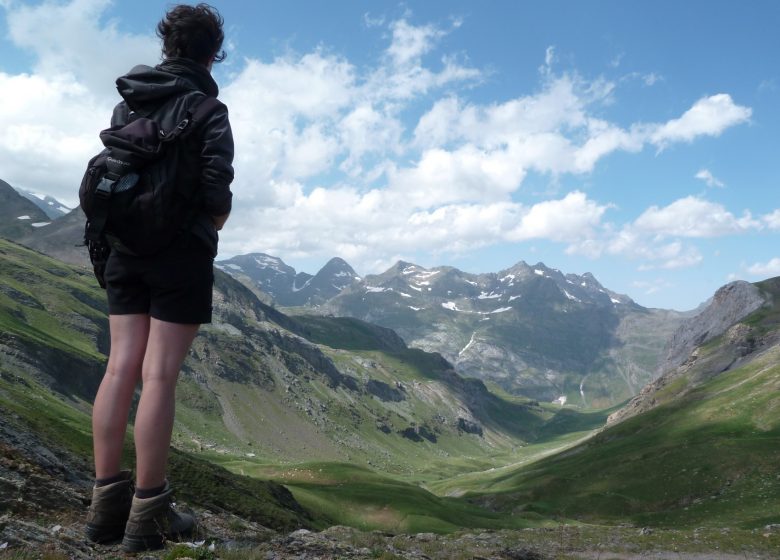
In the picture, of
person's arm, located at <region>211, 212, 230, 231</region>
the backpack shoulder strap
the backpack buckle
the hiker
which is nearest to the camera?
the backpack buckle

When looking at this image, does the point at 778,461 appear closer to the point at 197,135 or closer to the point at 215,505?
the point at 215,505

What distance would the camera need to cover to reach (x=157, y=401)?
22.1 feet

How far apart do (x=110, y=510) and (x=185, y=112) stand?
17.3ft

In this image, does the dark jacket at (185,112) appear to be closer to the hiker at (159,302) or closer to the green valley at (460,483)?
the hiker at (159,302)

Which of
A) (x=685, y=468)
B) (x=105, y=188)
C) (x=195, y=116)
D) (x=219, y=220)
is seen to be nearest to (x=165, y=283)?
(x=219, y=220)

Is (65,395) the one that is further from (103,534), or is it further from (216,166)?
(216,166)

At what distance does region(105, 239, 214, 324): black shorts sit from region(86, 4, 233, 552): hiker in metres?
0.01

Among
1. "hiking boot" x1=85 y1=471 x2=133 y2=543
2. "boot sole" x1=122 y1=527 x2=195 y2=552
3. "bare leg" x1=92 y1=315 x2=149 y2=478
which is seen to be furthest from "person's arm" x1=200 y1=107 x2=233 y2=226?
"boot sole" x1=122 y1=527 x2=195 y2=552

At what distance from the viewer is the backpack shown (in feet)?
21.3

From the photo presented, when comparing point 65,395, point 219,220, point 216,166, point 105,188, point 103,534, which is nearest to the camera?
point 105,188

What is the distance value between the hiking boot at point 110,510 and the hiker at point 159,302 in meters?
0.01

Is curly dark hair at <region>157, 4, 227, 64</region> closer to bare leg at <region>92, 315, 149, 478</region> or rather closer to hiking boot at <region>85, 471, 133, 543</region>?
bare leg at <region>92, 315, 149, 478</region>

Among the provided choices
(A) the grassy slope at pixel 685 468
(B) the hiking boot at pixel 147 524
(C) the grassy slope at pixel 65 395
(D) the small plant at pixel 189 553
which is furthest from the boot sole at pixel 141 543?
(A) the grassy slope at pixel 685 468

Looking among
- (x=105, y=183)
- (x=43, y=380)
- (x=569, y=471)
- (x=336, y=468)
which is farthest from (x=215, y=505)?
(x=43, y=380)
